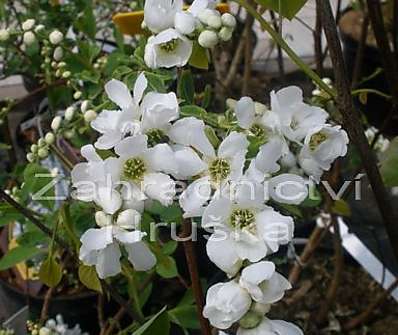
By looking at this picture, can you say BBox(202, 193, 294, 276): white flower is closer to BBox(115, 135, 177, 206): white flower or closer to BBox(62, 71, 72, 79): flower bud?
BBox(115, 135, 177, 206): white flower

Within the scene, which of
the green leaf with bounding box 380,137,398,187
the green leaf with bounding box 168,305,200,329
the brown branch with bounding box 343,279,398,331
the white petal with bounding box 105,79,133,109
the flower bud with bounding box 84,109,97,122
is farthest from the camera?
the brown branch with bounding box 343,279,398,331

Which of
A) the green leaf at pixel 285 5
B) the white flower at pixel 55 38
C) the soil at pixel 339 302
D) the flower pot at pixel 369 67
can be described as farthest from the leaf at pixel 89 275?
the flower pot at pixel 369 67

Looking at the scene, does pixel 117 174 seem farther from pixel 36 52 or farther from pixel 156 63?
pixel 36 52

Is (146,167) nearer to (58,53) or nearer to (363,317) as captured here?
(58,53)

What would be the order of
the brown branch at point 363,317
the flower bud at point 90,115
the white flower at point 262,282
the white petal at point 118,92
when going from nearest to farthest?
the white flower at point 262,282, the white petal at point 118,92, the flower bud at point 90,115, the brown branch at point 363,317

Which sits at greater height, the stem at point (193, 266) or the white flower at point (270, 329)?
the white flower at point (270, 329)

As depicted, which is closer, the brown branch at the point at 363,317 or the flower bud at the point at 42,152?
the flower bud at the point at 42,152

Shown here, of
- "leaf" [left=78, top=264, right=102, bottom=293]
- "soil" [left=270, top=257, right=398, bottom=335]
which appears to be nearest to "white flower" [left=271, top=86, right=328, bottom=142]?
"leaf" [left=78, top=264, right=102, bottom=293]

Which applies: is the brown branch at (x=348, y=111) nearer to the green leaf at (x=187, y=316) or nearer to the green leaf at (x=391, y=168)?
the green leaf at (x=391, y=168)
